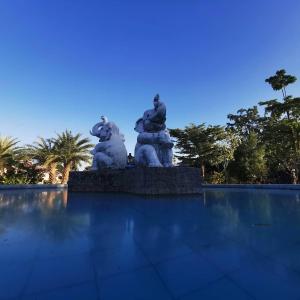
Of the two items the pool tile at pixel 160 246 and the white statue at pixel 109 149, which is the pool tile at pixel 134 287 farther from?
the white statue at pixel 109 149

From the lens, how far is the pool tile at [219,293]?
4.69 ft

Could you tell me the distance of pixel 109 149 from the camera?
30.9 feet

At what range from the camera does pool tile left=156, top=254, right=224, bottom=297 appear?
1560 millimetres

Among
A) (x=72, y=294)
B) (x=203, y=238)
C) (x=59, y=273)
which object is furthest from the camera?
(x=203, y=238)

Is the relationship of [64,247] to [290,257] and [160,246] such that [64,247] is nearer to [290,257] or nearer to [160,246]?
[160,246]

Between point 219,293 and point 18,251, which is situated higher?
point 18,251

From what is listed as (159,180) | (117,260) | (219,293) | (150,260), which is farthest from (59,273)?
(159,180)

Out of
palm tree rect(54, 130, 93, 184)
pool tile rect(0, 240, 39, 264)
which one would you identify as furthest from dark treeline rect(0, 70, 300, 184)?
pool tile rect(0, 240, 39, 264)

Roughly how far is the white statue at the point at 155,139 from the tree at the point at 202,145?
1724cm

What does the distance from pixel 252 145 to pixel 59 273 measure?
76.2 feet

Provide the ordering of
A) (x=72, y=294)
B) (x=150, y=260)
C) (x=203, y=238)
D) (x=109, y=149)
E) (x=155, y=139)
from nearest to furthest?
(x=72, y=294), (x=150, y=260), (x=203, y=238), (x=155, y=139), (x=109, y=149)

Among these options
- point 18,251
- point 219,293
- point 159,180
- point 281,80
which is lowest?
point 219,293

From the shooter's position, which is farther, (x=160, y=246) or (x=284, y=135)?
(x=284, y=135)

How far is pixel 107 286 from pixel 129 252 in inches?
23.7
